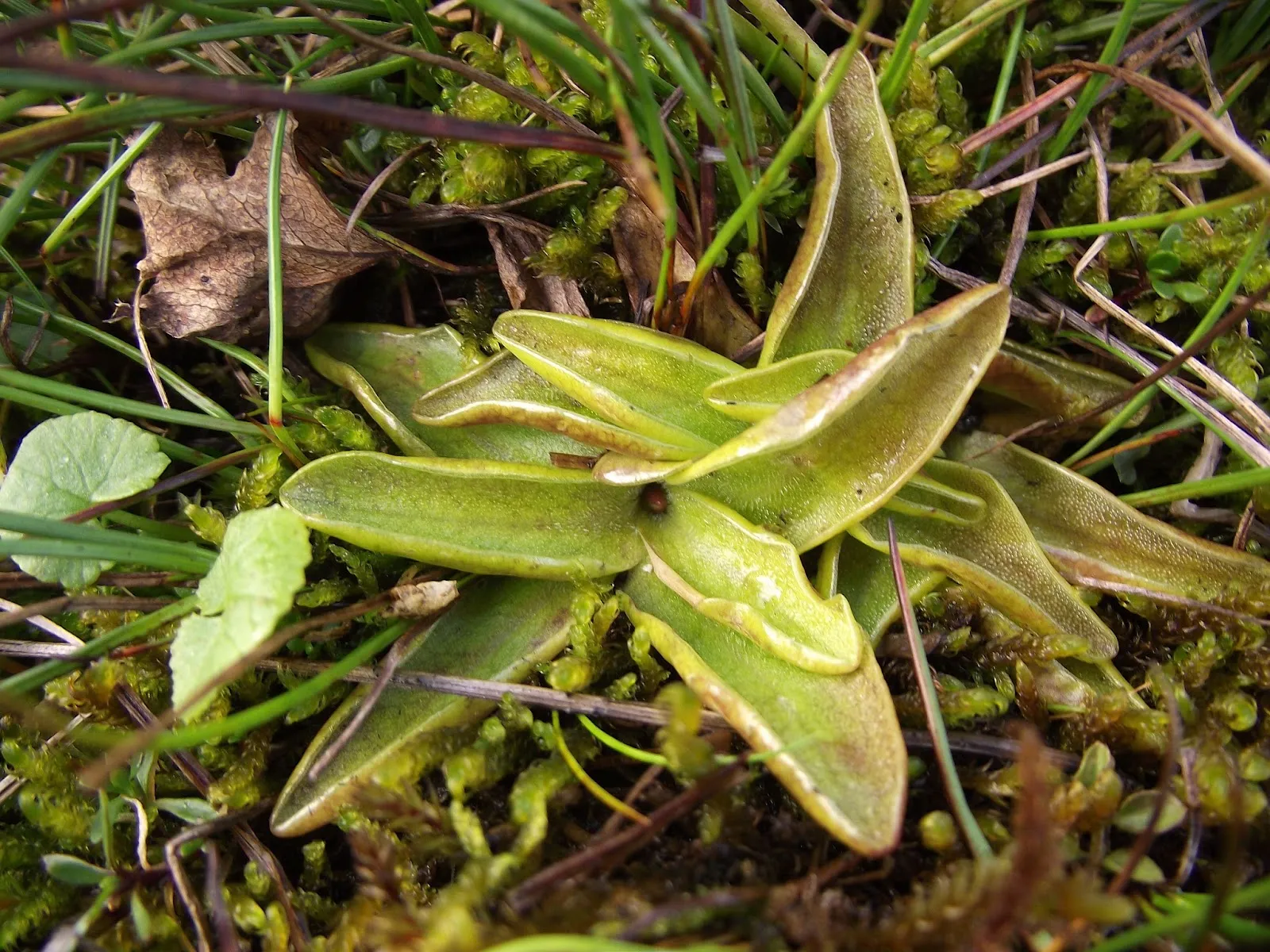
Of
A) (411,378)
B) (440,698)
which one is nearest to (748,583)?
(440,698)

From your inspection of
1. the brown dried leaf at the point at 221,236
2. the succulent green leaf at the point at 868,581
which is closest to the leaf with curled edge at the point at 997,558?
the succulent green leaf at the point at 868,581

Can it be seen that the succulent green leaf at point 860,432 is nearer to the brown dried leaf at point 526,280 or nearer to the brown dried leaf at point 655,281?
the brown dried leaf at point 655,281

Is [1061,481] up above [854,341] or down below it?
below

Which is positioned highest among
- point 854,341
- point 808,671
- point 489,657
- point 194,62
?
point 194,62

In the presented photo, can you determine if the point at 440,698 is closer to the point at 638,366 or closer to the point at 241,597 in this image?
the point at 241,597

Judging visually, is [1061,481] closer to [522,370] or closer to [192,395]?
[522,370]

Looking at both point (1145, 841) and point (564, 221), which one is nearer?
point (1145, 841)

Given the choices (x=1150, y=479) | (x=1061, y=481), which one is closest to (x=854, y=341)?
(x=1061, y=481)
